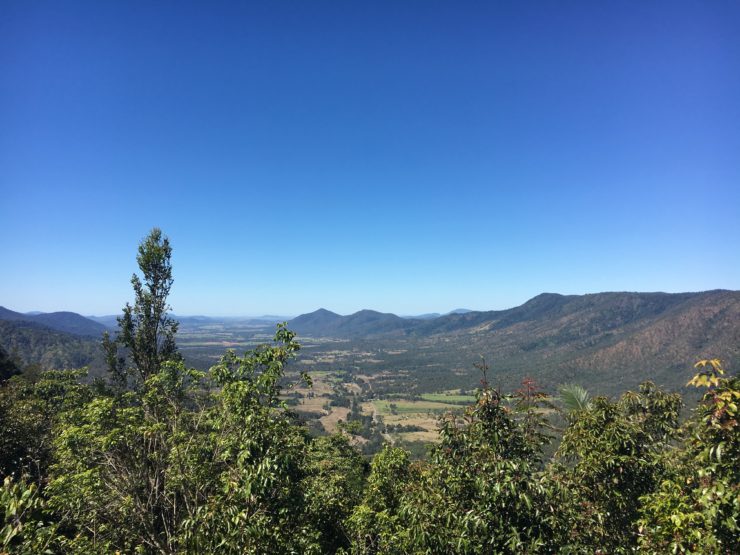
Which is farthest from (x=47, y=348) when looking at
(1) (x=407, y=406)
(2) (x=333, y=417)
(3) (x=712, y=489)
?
(3) (x=712, y=489)

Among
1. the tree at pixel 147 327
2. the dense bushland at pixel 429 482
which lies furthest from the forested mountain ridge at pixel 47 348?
the dense bushland at pixel 429 482

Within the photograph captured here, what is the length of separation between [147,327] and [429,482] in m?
22.9

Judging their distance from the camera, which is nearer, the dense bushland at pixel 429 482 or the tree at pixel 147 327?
the dense bushland at pixel 429 482

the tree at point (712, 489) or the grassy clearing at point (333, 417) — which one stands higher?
the tree at point (712, 489)

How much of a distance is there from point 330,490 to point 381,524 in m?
4.26

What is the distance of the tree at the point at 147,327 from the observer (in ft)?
78.0

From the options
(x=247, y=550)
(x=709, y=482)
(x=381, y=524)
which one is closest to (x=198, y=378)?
(x=247, y=550)

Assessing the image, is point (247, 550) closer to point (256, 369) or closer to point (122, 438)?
point (256, 369)

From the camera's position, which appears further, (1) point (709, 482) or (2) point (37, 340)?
(2) point (37, 340)

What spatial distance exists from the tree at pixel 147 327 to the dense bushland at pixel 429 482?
529 inches

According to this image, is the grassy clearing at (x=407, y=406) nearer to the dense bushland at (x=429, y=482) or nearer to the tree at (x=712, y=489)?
the dense bushland at (x=429, y=482)

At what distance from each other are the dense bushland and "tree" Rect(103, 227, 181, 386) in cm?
1343

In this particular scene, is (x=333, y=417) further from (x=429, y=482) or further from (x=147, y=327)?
(x=429, y=482)

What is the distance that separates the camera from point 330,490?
1316 cm
